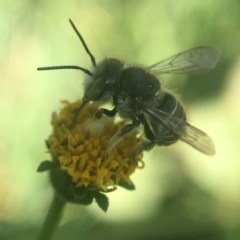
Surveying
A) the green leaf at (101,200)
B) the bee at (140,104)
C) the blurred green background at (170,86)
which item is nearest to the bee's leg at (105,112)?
the bee at (140,104)

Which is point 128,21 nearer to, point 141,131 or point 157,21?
point 157,21

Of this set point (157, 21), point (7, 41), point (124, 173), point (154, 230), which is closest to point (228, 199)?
point (154, 230)

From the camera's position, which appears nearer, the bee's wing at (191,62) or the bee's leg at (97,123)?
the bee's leg at (97,123)

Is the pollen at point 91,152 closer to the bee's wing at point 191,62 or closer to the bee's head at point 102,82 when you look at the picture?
the bee's head at point 102,82

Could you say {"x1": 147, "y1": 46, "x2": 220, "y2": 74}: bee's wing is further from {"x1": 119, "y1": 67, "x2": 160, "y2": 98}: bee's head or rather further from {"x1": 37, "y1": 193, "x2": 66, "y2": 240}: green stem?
{"x1": 37, "y1": 193, "x2": 66, "y2": 240}: green stem

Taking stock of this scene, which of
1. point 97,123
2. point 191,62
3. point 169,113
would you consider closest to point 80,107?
point 97,123

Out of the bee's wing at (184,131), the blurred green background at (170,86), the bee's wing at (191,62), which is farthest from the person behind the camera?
the blurred green background at (170,86)

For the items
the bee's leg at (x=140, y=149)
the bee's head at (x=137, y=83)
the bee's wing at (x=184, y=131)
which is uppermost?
the bee's head at (x=137, y=83)

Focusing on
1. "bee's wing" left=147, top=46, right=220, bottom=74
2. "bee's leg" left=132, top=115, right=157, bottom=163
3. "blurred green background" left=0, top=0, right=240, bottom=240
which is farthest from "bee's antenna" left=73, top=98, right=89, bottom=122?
"blurred green background" left=0, top=0, right=240, bottom=240
